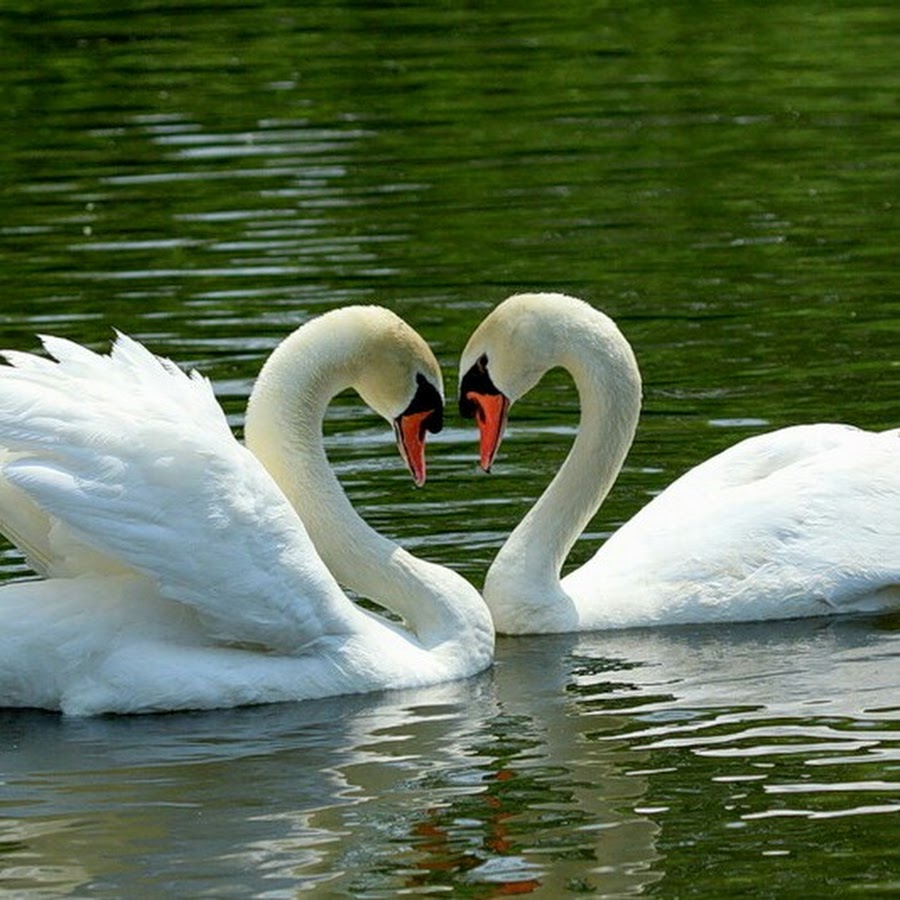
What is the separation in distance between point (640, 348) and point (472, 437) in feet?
6.10

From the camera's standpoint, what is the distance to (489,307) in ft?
53.4

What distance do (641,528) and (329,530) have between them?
4.44ft

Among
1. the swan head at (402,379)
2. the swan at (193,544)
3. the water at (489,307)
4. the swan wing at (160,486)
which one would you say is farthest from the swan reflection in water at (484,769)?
the swan head at (402,379)

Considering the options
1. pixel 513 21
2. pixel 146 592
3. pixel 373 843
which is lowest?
pixel 373 843

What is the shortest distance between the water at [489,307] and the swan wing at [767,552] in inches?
5.7

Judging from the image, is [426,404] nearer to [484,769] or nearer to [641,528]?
[641,528]

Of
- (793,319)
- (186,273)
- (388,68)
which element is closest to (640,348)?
(793,319)

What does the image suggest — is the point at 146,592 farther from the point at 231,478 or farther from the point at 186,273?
the point at 186,273

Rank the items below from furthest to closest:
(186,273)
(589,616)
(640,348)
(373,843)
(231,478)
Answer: (186,273) → (640,348) → (589,616) → (231,478) → (373,843)

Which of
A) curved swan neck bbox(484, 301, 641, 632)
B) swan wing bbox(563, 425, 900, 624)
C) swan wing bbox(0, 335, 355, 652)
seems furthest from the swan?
swan wing bbox(563, 425, 900, 624)

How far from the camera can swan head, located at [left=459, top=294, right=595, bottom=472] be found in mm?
10945

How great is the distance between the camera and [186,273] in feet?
57.6

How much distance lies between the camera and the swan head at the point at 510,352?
10.9 meters

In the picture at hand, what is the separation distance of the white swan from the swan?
1.96 feet
